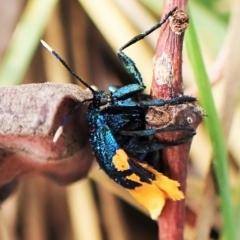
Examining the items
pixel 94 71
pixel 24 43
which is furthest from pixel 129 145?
pixel 94 71

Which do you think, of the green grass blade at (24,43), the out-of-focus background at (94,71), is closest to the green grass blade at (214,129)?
the out-of-focus background at (94,71)

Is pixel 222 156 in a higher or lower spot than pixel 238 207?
higher

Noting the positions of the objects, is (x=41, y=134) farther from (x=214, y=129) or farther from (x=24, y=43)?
(x=24, y=43)

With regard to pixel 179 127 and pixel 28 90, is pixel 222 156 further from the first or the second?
pixel 28 90

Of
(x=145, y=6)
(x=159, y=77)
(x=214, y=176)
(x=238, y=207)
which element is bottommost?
(x=238, y=207)

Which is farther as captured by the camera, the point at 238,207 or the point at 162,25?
the point at 238,207

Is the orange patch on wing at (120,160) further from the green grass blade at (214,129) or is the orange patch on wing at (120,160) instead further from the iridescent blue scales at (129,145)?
the green grass blade at (214,129)

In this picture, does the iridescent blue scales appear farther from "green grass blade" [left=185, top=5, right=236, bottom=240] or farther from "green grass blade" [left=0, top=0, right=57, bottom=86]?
"green grass blade" [left=0, top=0, right=57, bottom=86]

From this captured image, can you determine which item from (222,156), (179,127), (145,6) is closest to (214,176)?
(222,156)
